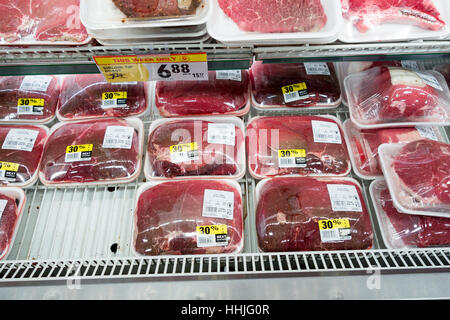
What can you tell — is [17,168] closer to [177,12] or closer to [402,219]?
[177,12]

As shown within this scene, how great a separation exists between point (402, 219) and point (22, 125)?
204 cm

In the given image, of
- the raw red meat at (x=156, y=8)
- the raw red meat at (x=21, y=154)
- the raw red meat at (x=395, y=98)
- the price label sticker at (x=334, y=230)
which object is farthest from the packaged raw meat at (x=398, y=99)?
the raw red meat at (x=21, y=154)

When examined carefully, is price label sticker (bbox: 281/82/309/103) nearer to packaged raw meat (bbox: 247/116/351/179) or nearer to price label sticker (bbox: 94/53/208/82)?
packaged raw meat (bbox: 247/116/351/179)

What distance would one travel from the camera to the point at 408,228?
1315 millimetres

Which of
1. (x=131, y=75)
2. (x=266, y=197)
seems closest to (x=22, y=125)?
(x=131, y=75)

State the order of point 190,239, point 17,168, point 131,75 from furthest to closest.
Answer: point 17,168 → point 190,239 → point 131,75

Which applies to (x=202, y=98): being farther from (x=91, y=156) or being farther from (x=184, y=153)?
(x=91, y=156)

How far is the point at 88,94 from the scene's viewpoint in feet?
5.72

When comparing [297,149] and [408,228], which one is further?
[297,149]

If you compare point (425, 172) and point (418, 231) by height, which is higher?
point (425, 172)

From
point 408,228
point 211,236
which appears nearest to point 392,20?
point 408,228

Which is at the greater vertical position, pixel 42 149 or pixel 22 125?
pixel 22 125

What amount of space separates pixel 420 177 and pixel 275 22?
893 millimetres

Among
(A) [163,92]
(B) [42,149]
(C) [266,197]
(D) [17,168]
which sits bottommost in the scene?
(C) [266,197]
